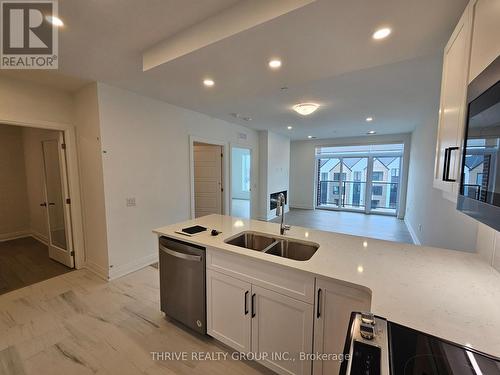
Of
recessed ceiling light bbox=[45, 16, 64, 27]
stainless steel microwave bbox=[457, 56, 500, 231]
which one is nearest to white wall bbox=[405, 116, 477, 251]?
Result: stainless steel microwave bbox=[457, 56, 500, 231]

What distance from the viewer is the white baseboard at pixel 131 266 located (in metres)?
3.00

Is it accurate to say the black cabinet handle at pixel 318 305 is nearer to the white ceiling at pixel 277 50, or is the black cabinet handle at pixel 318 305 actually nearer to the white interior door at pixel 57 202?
the white ceiling at pixel 277 50

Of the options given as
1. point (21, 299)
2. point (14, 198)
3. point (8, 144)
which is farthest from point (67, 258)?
point (8, 144)

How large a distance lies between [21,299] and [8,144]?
365 cm

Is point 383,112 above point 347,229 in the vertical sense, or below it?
above

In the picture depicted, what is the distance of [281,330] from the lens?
1.50 metres

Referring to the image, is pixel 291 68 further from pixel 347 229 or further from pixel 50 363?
pixel 347 229

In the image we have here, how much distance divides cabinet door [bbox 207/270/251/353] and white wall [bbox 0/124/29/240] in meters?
5.41

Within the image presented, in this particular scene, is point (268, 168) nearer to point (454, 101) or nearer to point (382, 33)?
point (382, 33)

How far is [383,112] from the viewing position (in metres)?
4.18

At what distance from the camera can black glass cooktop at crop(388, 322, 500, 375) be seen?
0.69 meters

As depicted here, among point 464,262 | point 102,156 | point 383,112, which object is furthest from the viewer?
point 383,112

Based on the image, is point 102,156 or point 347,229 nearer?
point 102,156

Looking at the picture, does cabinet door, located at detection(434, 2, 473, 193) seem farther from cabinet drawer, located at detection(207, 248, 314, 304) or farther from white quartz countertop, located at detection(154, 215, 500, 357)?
cabinet drawer, located at detection(207, 248, 314, 304)
